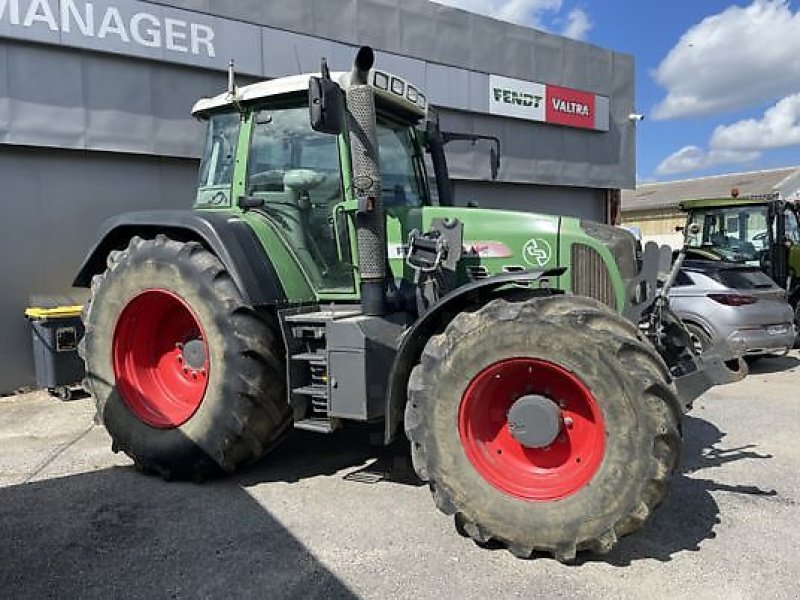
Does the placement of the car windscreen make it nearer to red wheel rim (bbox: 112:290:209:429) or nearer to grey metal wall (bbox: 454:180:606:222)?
grey metal wall (bbox: 454:180:606:222)

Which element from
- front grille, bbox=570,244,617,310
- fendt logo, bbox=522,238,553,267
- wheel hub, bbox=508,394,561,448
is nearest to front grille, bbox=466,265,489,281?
fendt logo, bbox=522,238,553,267

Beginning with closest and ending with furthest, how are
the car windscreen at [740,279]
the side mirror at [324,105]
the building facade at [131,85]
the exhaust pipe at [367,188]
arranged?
the side mirror at [324,105] → the exhaust pipe at [367,188] → the building facade at [131,85] → the car windscreen at [740,279]

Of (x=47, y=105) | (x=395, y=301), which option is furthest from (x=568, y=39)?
(x=395, y=301)

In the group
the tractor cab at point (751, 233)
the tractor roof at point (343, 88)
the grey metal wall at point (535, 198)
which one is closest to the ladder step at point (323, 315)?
Answer: the tractor roof at point (343, 88)

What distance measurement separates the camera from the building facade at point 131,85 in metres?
7.30

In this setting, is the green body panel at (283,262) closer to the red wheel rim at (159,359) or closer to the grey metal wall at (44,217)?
the red wheel rim at (159,359)

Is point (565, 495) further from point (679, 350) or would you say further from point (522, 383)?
point (679, 350)

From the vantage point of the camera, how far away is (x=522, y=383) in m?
3.59

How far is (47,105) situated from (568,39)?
9299 mm

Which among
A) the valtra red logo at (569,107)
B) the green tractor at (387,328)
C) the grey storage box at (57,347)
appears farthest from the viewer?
the valtra red logo at (569,107)

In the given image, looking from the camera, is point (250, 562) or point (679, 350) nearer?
point (250, 562)

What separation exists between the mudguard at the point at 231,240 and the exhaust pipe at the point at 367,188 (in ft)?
2.03

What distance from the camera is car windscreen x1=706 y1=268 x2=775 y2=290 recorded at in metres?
8.36

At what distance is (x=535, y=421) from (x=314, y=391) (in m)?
1.41
